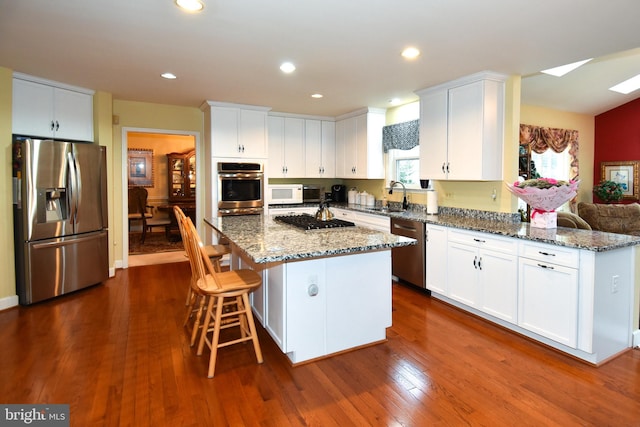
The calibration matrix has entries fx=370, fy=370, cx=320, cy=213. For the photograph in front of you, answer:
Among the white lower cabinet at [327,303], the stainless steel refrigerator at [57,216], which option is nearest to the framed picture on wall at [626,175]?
the white lower cabinet at [327,303]

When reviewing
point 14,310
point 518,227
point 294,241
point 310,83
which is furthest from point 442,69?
point 14,310

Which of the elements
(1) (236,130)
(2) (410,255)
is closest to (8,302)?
(1) (236,130)

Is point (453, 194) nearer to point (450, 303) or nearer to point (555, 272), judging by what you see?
point (450, 303)

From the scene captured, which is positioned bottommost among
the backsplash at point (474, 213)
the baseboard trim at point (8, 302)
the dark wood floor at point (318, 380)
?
the dark wood floor at point (318, 380)

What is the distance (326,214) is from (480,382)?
71.4 inches

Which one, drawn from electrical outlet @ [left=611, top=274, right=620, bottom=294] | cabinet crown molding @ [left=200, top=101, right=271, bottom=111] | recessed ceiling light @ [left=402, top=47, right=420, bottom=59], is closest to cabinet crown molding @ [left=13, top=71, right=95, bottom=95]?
cabinet crown molding @ [left=200, top=101, right=271, bottom=111]

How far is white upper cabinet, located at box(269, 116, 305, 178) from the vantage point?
18.8 feet

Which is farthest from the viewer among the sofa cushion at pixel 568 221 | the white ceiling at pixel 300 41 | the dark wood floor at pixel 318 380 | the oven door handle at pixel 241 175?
the oven door handle at pixel 241 175

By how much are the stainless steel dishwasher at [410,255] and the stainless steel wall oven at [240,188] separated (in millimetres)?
2034

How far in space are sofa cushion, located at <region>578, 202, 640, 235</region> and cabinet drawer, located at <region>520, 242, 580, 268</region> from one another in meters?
3.42

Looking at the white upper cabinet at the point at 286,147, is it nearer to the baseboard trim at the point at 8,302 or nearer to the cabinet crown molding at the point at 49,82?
the cabinet crown molding at the point at 49,82

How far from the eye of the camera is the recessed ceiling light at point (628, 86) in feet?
18.0

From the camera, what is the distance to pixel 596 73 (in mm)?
4926

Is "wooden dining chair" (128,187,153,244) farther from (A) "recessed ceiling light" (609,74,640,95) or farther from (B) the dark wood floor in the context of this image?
(A) "recessed ceiling light" (609,74,640,95)
